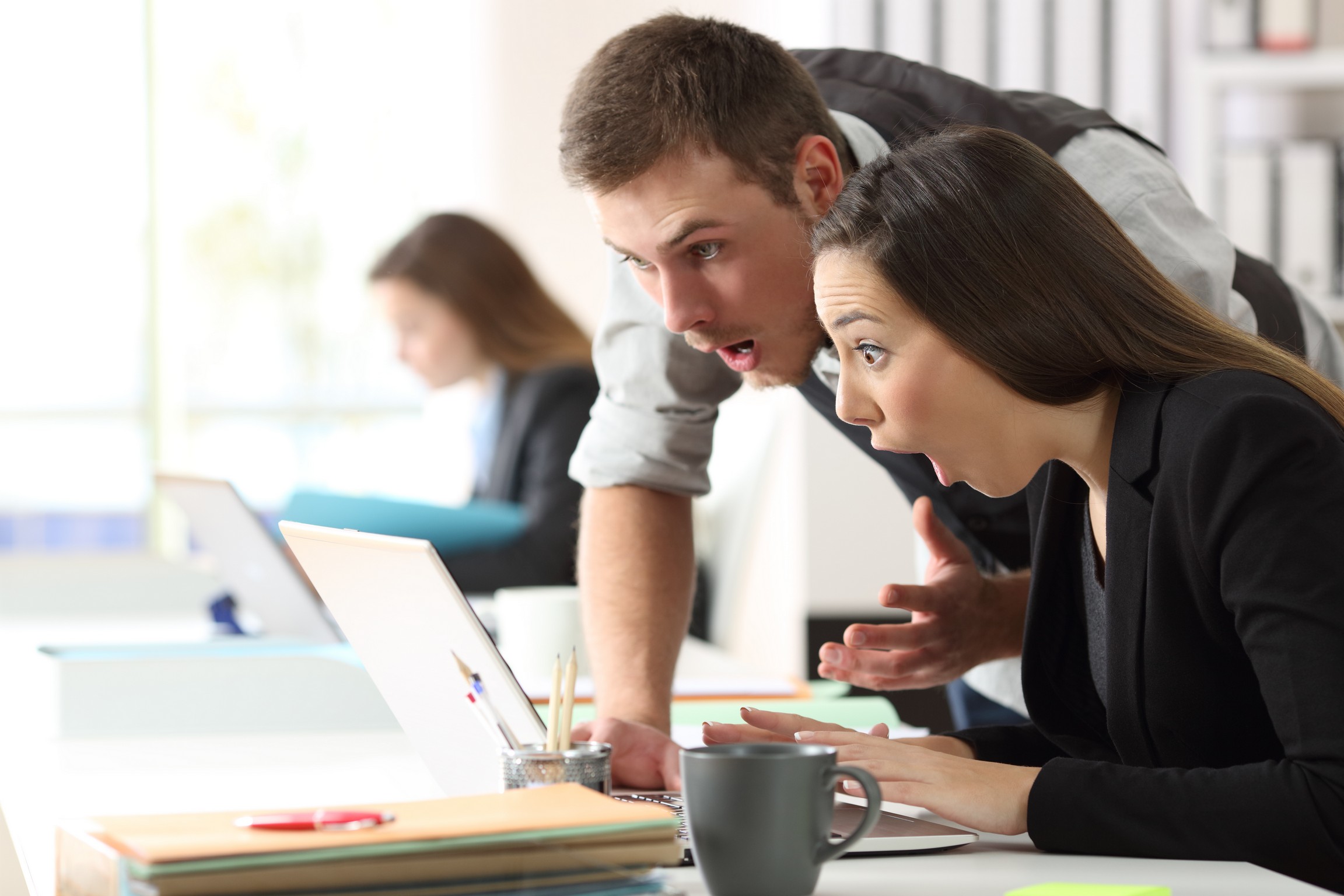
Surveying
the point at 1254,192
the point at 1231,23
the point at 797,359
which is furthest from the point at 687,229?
the point at 1231,23

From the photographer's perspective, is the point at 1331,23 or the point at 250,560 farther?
the point at 1331,23

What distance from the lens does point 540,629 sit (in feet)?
5.56

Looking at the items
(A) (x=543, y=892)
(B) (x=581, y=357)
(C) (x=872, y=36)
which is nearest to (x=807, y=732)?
(A) (x=543, y=892)

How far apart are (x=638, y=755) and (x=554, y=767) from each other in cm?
28

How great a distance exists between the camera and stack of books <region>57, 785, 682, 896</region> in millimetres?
607

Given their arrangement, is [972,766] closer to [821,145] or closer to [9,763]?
[821,145]

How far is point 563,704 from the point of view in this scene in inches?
32.5

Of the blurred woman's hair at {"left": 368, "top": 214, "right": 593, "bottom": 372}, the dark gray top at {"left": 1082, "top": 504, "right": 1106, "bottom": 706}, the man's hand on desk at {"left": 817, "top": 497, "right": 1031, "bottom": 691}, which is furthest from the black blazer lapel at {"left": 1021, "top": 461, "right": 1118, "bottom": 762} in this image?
the blurred woman's hair at {"left": 368, "top": 214, "right": 593, "bottom": 372}

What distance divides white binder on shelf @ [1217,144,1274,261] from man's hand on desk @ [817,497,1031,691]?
191 cm

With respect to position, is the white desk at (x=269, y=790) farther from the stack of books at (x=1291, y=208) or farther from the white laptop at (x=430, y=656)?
the stack of books at (x=1291, y=208)

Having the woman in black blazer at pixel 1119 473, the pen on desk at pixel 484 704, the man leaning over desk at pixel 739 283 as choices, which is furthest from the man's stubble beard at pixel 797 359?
the pen on desk at pixel 484 704

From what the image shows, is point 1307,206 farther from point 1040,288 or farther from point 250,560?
point 1040,288

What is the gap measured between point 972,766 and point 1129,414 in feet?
0.81

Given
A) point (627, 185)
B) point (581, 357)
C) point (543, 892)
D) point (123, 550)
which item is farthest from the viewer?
point (123, 550)
